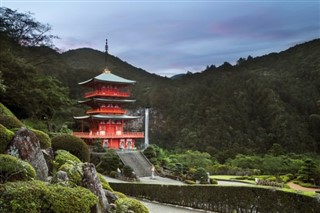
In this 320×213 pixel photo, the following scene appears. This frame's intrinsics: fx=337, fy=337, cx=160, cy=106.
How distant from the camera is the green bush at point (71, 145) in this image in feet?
47.6

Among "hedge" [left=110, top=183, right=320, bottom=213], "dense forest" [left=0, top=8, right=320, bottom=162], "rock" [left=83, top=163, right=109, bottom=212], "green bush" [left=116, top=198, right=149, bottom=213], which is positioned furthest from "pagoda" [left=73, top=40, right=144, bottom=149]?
"rock" [left=83, top=163, right=109, bottom=212]

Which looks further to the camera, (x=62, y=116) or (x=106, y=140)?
(x=62, y=116)

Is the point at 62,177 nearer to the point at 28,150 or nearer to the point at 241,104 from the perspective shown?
the point at 28,150

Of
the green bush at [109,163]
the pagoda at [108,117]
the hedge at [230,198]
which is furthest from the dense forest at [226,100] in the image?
the hedge at [230,198]

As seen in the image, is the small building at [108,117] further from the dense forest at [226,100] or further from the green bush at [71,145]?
the green bush at [71,145]

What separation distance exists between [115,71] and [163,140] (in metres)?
32.2

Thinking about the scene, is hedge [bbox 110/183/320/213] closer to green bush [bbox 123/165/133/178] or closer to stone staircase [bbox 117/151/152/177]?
green bush [bbox 123/165/133/178]

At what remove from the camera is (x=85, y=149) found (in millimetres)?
15148

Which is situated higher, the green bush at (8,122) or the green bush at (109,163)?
the green bush at (8,122)

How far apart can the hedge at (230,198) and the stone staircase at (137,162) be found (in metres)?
9.17

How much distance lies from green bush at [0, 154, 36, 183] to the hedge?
821cm

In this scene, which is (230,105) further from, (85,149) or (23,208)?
(23,208)

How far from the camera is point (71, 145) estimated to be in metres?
14.7

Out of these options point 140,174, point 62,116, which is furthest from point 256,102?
point 140,174
